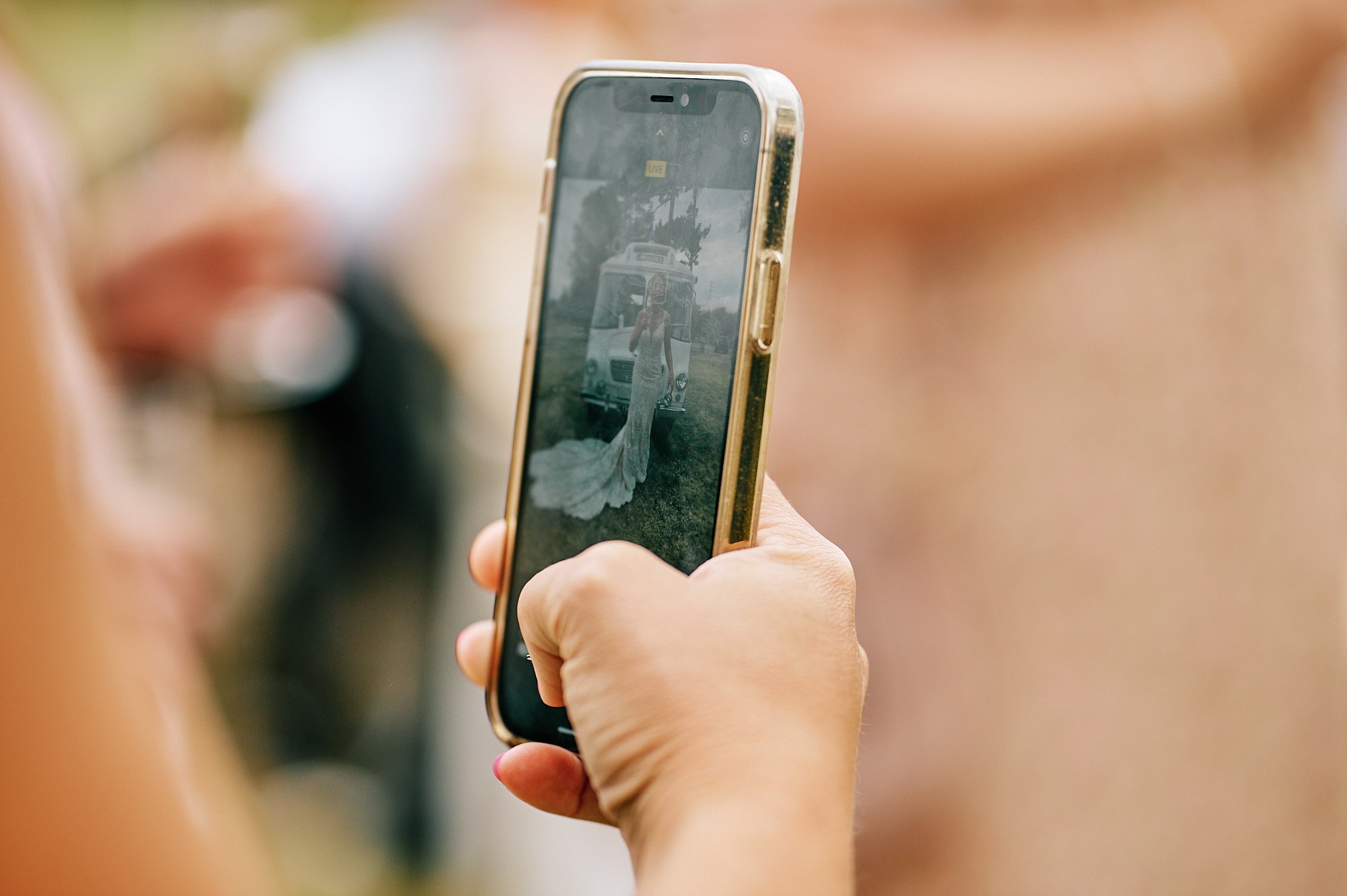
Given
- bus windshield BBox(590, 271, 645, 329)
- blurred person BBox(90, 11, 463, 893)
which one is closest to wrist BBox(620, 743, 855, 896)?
bus windshield BBox(590, 271, 645, 329)

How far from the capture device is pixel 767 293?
0.20 meters

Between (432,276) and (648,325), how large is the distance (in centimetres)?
58

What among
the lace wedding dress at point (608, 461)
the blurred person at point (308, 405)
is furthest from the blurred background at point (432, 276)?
the lace wedding dress at point (608, 461)

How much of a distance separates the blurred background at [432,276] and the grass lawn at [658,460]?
0.11 metres

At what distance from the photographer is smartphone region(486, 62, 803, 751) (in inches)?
8.1

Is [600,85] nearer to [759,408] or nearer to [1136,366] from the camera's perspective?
[759,408]

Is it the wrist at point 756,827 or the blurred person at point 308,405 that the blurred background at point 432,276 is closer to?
the blurred person at point 308,405

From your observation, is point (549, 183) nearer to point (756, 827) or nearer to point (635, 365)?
point (635, 365)

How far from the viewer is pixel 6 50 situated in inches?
14.3

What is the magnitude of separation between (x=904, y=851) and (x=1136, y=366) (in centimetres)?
21

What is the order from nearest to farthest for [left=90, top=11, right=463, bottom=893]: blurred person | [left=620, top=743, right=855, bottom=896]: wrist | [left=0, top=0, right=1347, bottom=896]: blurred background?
[left=620, top=743, right=855, bottom=896]: wrist < [left=0, top=0, right=1347, bottom=896]: blurred background < [left=90, top=11, right=463, bottom=893]: blurred person

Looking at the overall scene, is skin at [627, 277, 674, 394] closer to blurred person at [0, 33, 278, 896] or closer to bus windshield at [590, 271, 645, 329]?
bus windshield at [590, 271, 645, 329]

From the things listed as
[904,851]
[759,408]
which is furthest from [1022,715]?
[759,408]

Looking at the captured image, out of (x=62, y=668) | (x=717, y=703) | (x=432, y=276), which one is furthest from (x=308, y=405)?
(x=717, y=703)
